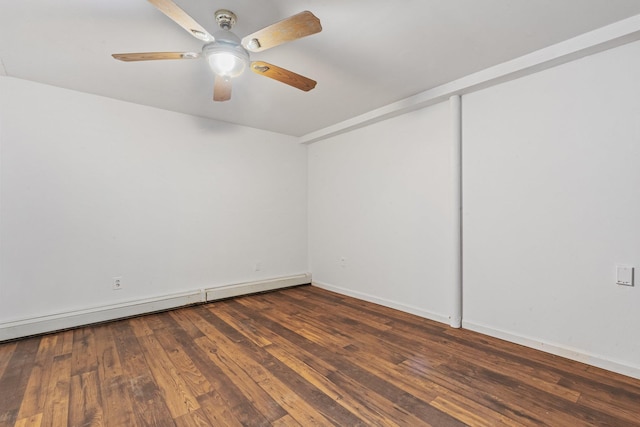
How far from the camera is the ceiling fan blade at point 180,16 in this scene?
1.38m

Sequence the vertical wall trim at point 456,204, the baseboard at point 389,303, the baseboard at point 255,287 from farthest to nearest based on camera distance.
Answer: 1. the baseboard at point 255,287
2. the baseboard at point 389,303
3. the vertical wall trim at point 456,204

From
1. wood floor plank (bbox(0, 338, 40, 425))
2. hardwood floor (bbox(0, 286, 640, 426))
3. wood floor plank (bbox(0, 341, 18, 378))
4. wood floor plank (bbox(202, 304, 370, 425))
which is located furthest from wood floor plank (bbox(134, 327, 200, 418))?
wood floor plank (bbox(0, 341, 18, 378))

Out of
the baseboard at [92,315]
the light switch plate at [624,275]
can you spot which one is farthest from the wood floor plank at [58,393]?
the light switch plate at [624,275]

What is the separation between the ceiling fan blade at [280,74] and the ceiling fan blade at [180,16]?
0.32 metres

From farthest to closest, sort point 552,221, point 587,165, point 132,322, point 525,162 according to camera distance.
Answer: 1. point 132,322
2. point 525,162
3. point 552,221
4. point 587,165

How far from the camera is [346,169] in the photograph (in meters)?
4.13

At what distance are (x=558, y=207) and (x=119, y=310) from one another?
4.30 meters

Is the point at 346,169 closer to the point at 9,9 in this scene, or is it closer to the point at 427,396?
the point at 427,396

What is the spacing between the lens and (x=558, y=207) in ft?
7.44

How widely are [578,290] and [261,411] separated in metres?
2.44

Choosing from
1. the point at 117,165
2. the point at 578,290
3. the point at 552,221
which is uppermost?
the point at 117,165

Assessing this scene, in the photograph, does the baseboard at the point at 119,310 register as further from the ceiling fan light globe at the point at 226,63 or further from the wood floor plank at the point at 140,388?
the ceiling fan light globe at the point at 226,63

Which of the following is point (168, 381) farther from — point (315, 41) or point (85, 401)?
point (315, 41)

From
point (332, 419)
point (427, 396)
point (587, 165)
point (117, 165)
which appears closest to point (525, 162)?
point (587, 165)
